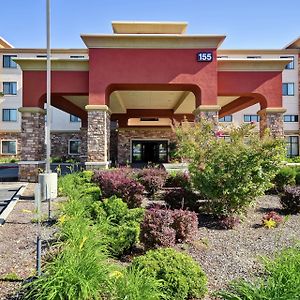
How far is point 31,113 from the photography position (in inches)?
675

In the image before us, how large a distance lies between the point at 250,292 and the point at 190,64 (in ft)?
47.7

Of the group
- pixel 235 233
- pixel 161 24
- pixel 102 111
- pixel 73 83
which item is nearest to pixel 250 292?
pixel 235 233

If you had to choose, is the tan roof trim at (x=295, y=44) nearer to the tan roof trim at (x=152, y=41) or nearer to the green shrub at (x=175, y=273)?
the tan roof trim at (x=152, y=41)

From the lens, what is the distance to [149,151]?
3189 centimetres

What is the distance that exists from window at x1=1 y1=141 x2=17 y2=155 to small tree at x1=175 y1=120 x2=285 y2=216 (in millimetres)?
33265

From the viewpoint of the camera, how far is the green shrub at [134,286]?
3.37 meters

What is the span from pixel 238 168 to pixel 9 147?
34.7 metres

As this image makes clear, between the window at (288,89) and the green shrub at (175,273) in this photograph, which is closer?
the green shrub at (175,273)

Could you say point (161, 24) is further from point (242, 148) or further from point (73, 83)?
point (242, 148)

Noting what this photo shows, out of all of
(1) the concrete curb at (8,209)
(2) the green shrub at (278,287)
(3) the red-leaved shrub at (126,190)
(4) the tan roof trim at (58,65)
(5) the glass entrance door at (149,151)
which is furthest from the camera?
(5) the glass entrance door at (149,151)

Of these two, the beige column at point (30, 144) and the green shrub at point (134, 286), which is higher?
the beige column at point (30, 144)

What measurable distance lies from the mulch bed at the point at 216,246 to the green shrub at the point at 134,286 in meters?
1.31

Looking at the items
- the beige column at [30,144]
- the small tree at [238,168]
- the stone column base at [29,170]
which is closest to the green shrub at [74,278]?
the small tree at [238,168]

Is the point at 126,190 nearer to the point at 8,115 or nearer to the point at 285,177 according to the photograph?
the point at 285,177
